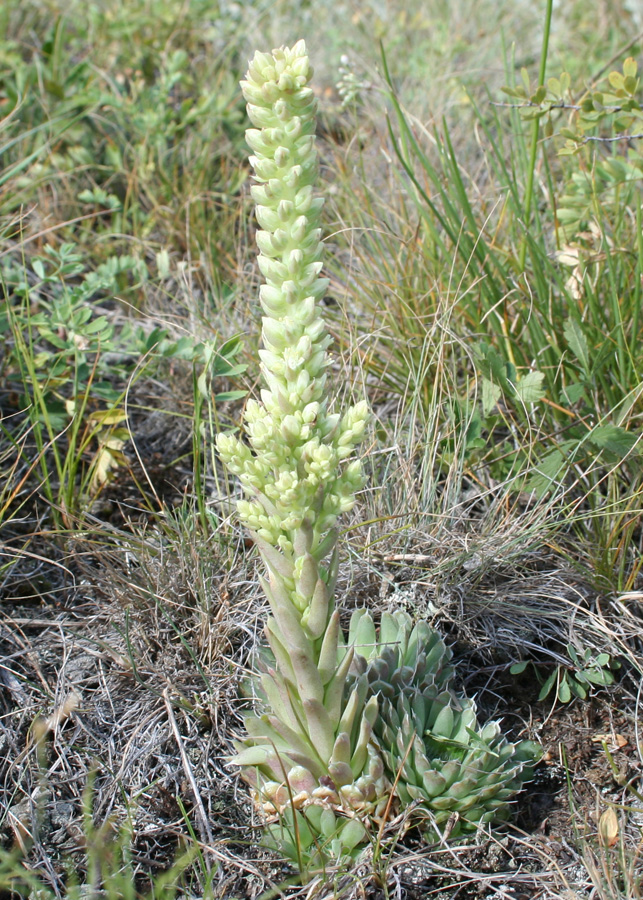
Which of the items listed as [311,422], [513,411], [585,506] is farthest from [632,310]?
[311,422]

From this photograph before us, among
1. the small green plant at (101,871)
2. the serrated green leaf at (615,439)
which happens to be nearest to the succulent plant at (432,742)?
the small green plant at (101,871)

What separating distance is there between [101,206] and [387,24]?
2.85m

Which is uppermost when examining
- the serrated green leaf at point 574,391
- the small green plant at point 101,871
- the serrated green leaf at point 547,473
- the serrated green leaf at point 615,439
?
the serrated green leaf at point 574,391

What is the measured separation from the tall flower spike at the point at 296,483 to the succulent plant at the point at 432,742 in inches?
3.3

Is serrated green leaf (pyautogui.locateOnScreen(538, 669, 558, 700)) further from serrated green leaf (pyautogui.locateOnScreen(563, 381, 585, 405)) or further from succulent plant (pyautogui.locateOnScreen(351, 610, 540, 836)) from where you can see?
serrated green leaf (pyautogui.locateOnScreen(563, 381, 585, 405))

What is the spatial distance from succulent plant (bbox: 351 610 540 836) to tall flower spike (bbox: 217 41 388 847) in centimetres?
8

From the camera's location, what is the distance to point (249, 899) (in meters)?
1.71

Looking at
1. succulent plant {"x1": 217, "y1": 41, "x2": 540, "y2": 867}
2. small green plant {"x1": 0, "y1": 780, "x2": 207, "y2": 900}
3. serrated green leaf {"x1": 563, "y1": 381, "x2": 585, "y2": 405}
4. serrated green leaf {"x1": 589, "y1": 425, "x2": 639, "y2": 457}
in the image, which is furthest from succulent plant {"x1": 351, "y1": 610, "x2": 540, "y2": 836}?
serrated green leaf {"x1": 563, "y1": 381, "x2": 585, "y2": 405}

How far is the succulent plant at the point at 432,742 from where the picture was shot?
5.57ft

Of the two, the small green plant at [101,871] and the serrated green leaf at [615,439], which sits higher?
the serrated green leaf at [615,439]

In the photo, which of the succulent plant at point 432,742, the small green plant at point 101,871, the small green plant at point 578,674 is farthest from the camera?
the small green plant at point 578,674

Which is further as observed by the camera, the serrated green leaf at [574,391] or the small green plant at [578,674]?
the serrated green leaf at [574,391]

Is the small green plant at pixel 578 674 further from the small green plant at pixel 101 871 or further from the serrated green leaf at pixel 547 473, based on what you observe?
the small green plant at pixel 101 871

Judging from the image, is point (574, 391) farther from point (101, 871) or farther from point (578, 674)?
point (101, 871)
